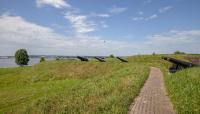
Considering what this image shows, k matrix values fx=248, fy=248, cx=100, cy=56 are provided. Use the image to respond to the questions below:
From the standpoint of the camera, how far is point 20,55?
111 m

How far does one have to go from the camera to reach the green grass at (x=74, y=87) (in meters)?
12.7

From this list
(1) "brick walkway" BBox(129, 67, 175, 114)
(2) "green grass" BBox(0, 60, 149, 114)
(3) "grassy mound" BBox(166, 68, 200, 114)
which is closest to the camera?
(3) "grassy mound" BBox(166, 68, 200, 114)

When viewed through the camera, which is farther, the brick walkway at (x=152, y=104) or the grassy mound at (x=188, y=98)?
the brick walkway at (x=152, y=104)

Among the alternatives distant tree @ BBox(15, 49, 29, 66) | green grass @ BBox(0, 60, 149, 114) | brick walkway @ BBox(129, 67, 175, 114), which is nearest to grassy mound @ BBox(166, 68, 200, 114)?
brick walkway @ BBox(129, 67, 175, 114)

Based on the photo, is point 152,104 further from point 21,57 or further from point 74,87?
point 21,57

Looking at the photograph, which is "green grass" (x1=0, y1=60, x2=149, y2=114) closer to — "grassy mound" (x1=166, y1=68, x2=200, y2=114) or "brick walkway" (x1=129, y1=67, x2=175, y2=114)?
"brick walkway" (x1=129, y1=67, x2=175, y2=114)

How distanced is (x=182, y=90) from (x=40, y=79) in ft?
124

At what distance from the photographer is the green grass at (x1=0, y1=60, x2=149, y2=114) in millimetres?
12700

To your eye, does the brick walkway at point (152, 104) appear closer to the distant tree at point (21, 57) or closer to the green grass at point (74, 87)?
the green grass at point (74, 87)

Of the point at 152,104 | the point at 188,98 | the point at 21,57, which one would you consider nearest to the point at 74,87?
the point at 152,104

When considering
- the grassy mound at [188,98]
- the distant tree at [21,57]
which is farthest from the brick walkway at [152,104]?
the distant tree at [21,57]

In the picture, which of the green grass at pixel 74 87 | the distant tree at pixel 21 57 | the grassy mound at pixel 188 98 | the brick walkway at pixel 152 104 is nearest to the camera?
the grassy mound at pixel 188 98

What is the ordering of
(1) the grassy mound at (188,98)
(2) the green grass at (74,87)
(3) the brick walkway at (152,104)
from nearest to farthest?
(1) the grassy mound at (188,98) → (3) the brick walkway at (152,104) → (2) the green grass at (74,87)

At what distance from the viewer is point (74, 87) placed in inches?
893
